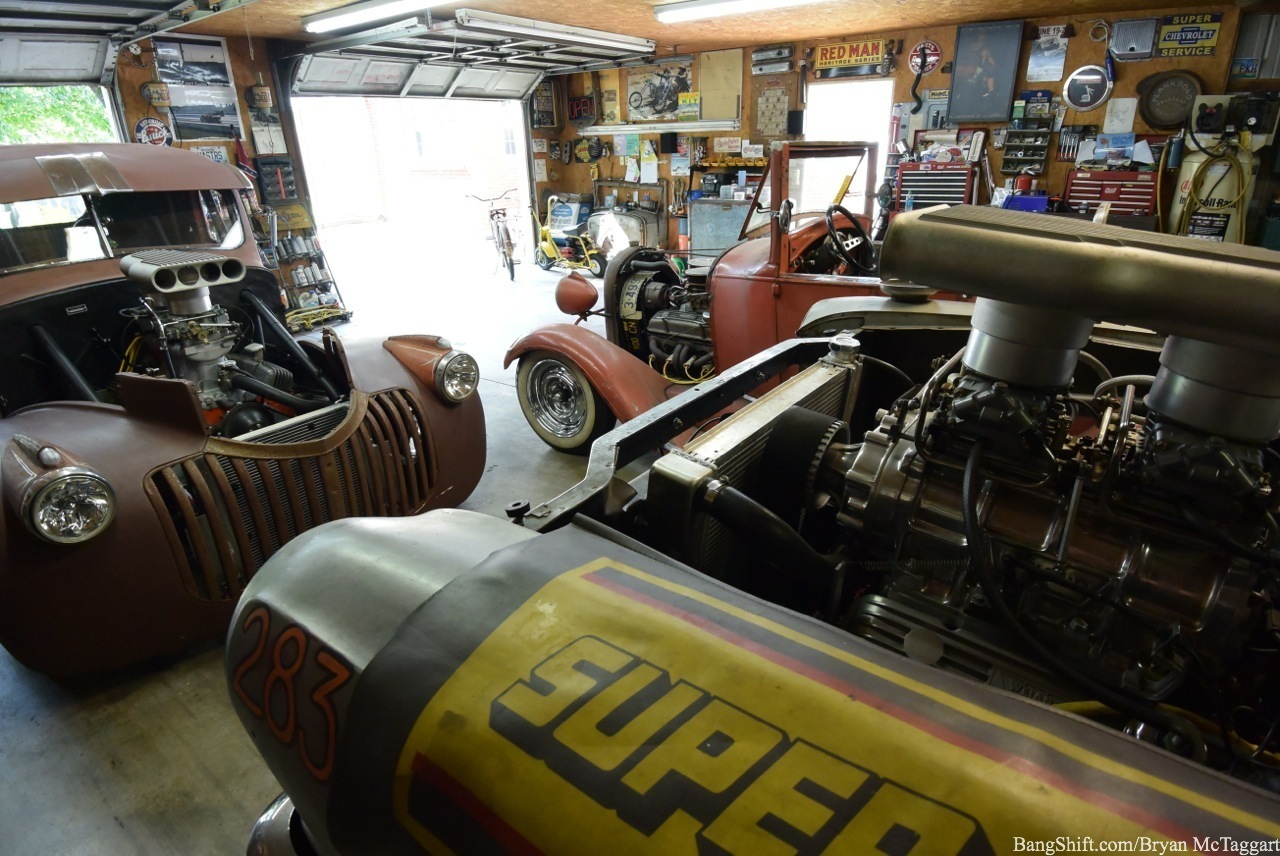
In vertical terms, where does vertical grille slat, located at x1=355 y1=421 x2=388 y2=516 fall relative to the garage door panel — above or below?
below

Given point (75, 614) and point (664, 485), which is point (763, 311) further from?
point (75, 614)

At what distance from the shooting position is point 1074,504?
1.17 m

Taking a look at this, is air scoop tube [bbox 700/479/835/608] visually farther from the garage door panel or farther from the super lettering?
the garage door panel

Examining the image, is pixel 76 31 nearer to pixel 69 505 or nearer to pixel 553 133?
pixel 69 505

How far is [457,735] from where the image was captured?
Answer: 2.61 feet

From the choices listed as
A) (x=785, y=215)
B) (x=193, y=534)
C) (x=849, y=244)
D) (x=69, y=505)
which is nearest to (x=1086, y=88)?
(x=849, y=244)

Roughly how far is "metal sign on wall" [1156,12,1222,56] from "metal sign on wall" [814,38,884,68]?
2659 millimetres

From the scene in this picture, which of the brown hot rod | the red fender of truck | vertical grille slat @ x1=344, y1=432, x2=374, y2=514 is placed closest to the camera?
the brown hot rod

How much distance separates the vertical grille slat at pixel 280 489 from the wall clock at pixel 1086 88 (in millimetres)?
7342

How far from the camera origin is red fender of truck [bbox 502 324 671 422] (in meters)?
3.67

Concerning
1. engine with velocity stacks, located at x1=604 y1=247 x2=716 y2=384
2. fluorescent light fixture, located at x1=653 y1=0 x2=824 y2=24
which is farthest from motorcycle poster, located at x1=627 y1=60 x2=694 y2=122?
engine with velocity stacks, located at x1=604 y1=247 x2=716 y2=384

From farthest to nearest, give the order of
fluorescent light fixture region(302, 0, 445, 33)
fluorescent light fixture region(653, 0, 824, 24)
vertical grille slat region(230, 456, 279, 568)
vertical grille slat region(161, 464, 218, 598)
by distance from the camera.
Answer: fluorescent light fixture region(653, 0, 824, 24) < fluorescent light fixture region(302, 0, 445, 33) < vertical grille slat region(230, 456, 279, 568) < vertical grille slat region(161, 464, 218, 598)

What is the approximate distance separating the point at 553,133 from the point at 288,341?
8.97 m

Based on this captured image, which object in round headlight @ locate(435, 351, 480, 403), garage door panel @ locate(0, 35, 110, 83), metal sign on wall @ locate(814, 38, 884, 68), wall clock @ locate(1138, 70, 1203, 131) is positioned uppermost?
metal sign on wall @ locate(814, 38, 884, 68)
